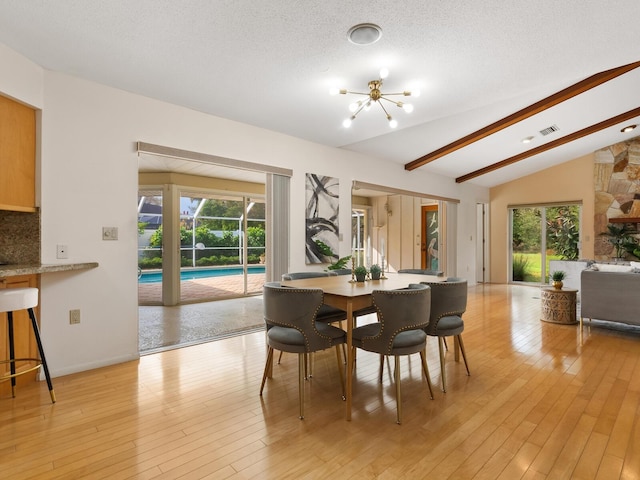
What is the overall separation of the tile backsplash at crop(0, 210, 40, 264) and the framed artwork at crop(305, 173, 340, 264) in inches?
118

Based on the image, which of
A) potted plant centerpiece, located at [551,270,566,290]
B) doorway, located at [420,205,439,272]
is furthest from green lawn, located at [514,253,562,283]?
potted plant centerpiece, located at [551,270,566,290]

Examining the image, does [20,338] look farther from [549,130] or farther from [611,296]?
[549,130]

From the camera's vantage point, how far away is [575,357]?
11.5ft

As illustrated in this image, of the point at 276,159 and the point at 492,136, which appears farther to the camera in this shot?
the point at 492,136

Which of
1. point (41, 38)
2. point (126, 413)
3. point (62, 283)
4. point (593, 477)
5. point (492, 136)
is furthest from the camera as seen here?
point (492, 136)

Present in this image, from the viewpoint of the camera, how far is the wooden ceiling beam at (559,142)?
19.4 feet

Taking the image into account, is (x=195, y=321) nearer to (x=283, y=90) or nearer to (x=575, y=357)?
(x=283, y=90)

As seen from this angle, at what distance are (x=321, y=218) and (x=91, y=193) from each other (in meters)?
2.89

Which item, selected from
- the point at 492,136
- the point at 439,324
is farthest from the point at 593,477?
the point at 492,136

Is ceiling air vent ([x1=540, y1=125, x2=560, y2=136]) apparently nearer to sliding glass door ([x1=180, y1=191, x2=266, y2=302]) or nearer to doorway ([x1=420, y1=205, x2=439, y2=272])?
doorway ([x1=420, y1=205, x2=439, y2=272])

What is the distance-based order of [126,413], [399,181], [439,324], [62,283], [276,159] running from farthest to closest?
1. [399,181]
2. [276,159]
3. [62,283]
4. [439,324]
5. [126,413]

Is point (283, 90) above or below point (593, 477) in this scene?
above

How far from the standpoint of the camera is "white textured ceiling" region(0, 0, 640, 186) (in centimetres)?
235

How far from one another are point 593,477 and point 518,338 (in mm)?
2599
